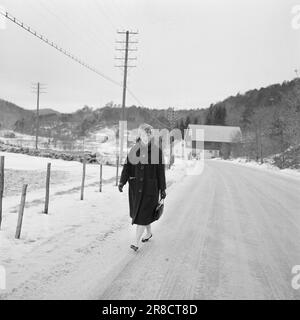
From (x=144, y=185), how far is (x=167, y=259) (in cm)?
127

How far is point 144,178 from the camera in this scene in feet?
22.5

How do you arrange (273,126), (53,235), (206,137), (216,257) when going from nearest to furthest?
(216,257) < (53,235) < (273,126) < (206,137)

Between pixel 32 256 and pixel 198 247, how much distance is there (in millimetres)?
2662

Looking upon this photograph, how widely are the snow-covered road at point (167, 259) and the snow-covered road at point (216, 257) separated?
1cm

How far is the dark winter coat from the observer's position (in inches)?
269

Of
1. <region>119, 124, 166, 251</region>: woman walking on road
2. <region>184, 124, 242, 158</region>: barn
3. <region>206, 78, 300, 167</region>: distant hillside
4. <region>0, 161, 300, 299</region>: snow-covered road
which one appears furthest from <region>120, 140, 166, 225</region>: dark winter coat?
<region>184, 124, 242, 158</region>: barn

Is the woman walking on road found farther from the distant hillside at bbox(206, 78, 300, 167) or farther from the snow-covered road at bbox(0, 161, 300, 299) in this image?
the distant hillside at bbox(206, 78, 300, 167)

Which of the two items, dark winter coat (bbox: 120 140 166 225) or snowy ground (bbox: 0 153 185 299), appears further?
dark winter coat (bbox: 120 140 166 225)

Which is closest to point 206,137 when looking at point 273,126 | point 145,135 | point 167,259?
point 273,126

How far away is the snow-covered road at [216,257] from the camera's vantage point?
4.95 m

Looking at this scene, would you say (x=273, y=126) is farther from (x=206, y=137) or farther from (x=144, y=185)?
(x=206, y=137)
